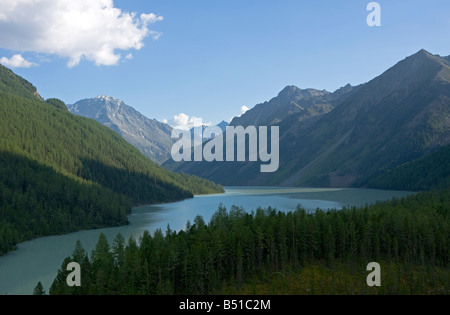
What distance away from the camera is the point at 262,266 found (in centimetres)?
6062

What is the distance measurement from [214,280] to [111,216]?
9861 cm

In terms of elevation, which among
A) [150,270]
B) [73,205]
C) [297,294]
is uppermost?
[73,205]

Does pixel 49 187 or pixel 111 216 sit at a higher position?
pixel 49 187

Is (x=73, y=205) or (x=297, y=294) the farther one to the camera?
(x=73, y=205)

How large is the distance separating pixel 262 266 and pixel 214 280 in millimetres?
10651

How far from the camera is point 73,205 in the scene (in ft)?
467
